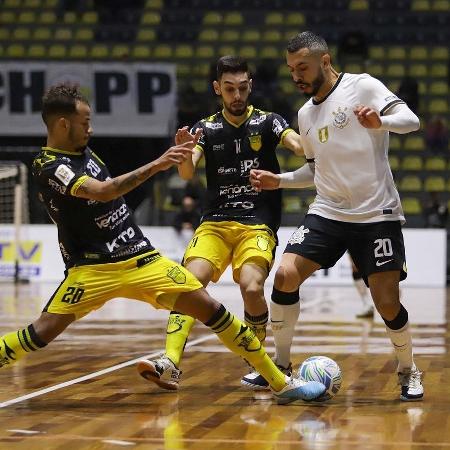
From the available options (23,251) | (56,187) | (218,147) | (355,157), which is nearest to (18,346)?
(56,187)

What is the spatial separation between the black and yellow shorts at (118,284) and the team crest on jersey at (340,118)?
1.29 metres

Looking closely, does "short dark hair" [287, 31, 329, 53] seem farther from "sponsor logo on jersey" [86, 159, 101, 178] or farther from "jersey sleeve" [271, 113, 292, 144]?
"sponsor logo on jersey" [86, 159, 101, 178]

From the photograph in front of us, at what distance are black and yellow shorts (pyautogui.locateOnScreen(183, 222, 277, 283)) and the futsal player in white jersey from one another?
1.95 feet

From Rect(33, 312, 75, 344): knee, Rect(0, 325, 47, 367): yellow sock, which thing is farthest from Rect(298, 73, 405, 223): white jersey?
Rect(0, 325, 47, 367): yellow sock

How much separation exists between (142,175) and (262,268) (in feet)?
5.34

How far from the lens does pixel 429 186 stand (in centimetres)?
2333

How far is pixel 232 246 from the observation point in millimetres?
7438

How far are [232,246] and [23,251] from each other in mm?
Answer: 14050

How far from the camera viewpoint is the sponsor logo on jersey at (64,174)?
5984 mm

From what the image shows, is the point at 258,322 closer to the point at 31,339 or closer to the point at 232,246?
the point at 232,246

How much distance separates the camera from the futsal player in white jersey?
6363 mm

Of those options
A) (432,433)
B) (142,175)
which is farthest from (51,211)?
(432,433)

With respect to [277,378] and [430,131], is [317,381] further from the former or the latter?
[430,131]

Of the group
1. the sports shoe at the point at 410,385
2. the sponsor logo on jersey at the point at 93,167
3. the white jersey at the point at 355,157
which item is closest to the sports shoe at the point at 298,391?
the sports shoe at the point at 410,385
